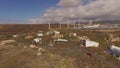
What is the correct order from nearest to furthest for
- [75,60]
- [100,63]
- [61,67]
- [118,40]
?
[61,67]
[100,63]
[75,60]
[118,40]

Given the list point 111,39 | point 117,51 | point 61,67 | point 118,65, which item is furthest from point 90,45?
point 61,67

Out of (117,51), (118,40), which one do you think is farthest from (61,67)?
(118,40)

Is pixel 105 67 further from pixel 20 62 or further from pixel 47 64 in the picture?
pixel 20 62

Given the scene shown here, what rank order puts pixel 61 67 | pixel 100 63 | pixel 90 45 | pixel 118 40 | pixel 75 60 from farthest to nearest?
pixel 118 40
pixel 90 45
pixel 75 60
pixel 100 63
pixel 61 67

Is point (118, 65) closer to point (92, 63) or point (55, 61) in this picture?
point (92, 63)

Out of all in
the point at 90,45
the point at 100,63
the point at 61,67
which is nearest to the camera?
the point at 61,67

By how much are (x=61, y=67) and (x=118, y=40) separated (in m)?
35.7

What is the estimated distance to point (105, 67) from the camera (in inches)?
975

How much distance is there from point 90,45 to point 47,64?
22036 millimetres

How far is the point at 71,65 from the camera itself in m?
25.4

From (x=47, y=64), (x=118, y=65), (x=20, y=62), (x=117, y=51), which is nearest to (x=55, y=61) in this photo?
(x=47, y=64)

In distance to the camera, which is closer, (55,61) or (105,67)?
(105,67)

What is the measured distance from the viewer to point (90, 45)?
45.8 meters

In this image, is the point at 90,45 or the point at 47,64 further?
the point at 90,45
